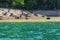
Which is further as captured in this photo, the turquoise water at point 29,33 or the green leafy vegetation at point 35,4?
the green leafy vegetation at point 35,4

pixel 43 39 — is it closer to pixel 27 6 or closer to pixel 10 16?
pixel 10 16

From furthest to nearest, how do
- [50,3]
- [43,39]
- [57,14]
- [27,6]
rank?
1. [50,3]
2. [27,6]
3. [57,14]
4. [43,39]

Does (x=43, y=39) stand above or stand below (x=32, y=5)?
above

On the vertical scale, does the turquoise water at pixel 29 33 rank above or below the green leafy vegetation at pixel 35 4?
above

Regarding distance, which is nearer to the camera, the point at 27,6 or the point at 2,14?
the point at 2,14

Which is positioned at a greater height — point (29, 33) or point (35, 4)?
point (29, 33)

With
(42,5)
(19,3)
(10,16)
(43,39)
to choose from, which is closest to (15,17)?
(10,16)

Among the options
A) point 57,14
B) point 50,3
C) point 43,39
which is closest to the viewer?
point 43,39

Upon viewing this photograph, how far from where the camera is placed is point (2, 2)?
6581 centimetres

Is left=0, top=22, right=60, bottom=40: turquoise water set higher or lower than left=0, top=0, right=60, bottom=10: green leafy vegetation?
higher

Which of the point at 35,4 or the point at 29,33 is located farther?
the point at 35,4

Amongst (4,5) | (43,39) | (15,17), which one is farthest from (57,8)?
(43,39)

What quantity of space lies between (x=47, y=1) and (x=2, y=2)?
432 inches

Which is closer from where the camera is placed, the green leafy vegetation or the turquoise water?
the turquoise water
